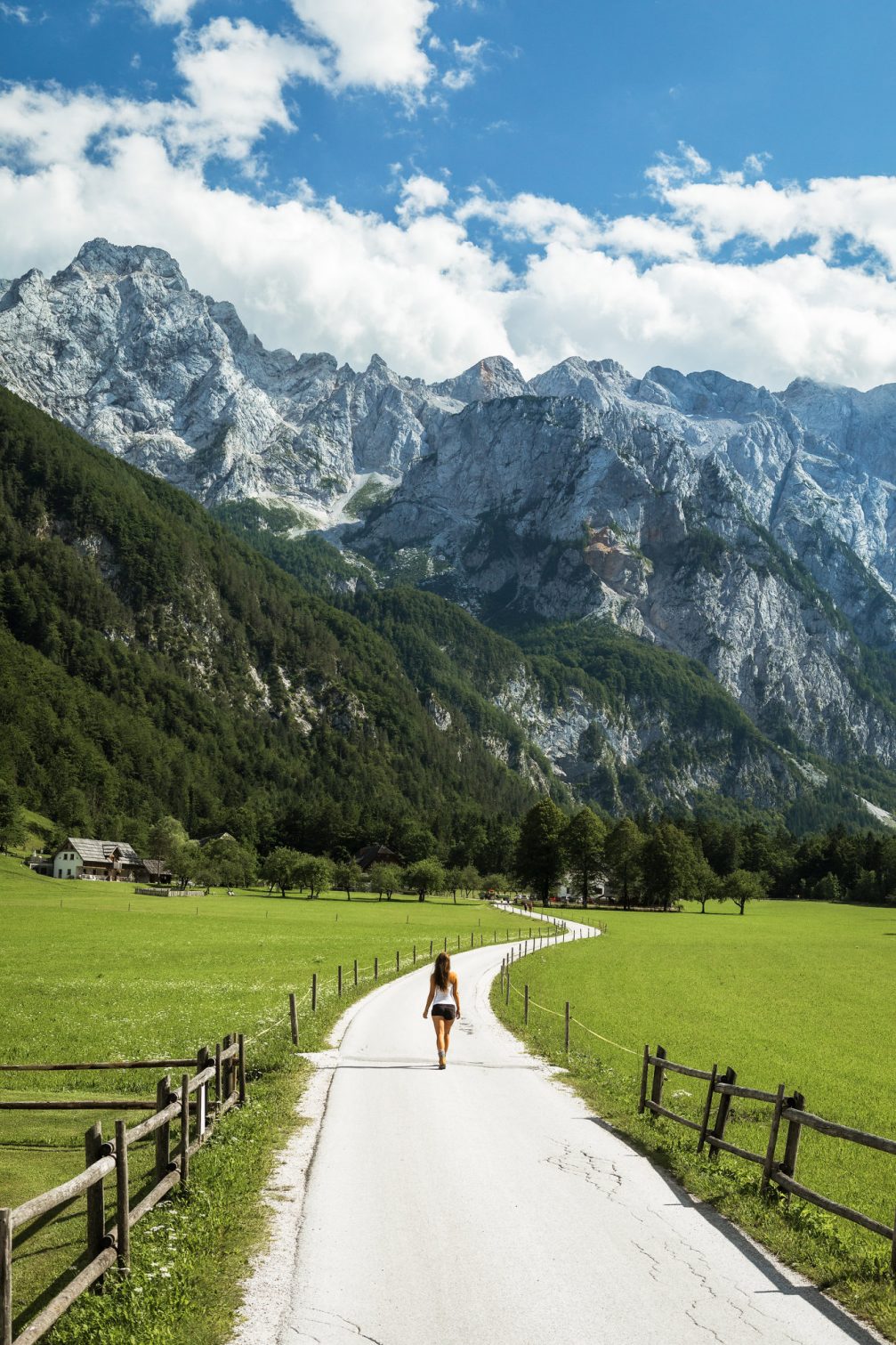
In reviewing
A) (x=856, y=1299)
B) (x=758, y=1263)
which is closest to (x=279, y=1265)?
(x=758, y=1263)

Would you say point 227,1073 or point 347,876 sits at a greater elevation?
point 227,1073

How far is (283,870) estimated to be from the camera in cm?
15938

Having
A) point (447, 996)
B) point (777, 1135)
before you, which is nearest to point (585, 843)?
point (447, 996)

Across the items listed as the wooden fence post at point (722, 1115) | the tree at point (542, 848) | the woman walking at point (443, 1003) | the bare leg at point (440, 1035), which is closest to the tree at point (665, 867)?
the tree at point (542, 848)

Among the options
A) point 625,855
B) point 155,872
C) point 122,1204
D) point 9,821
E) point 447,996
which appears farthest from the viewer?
point 155,872

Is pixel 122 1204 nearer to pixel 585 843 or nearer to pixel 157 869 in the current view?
pixel 585 843

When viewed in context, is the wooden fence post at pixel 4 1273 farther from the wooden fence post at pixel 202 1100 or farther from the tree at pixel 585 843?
the tree at pixel 585 843

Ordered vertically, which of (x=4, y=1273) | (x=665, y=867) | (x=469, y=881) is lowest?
(x=469, y=881)

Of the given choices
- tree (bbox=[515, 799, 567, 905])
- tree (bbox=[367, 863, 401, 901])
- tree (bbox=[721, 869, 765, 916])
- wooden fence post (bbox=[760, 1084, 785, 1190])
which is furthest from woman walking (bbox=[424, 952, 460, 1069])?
tree (bbox=[721, 869, 765, 916])

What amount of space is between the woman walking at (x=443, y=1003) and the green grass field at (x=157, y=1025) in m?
3.98

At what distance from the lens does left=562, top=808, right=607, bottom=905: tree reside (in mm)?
147000

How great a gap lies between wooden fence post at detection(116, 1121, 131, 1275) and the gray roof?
543 feet

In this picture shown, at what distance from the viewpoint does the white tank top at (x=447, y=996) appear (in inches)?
982

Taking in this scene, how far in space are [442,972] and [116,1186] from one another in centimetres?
1375
